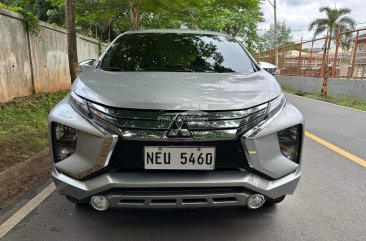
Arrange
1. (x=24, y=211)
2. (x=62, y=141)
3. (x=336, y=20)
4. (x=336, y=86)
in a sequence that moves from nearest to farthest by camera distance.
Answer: (x=62, y=141)
(x=24, y=211)
(x=336, y=86)
(x=336, y=20)

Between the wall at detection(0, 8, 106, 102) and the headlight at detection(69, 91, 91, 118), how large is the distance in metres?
5.23

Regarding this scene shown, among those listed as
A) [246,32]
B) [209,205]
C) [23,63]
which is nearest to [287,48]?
[246,32]

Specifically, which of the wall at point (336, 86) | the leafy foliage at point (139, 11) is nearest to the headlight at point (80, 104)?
the leafy foliage at point (139, 11)

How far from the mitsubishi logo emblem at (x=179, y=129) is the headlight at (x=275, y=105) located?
592mm

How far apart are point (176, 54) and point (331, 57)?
14535 mm

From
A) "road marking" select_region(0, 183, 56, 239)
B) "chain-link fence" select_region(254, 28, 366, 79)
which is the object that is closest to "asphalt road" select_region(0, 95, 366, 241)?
"road marking" select_region(0, 183, 56, 239)

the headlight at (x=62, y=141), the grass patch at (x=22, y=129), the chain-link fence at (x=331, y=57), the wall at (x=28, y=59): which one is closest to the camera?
the headlight at (x=62, y=141)

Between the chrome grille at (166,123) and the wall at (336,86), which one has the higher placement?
the chrome grille at (166,123)

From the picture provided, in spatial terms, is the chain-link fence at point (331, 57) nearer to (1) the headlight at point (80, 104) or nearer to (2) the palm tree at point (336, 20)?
(1) the headlight at point (80, 104)

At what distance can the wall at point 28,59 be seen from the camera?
747 centimetres

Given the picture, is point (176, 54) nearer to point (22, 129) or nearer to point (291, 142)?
point (291, 142)

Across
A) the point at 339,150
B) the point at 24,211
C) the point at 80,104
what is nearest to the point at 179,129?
the point at 80,104

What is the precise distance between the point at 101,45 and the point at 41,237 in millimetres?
15760

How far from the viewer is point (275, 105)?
2715mm
